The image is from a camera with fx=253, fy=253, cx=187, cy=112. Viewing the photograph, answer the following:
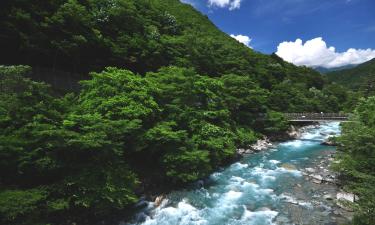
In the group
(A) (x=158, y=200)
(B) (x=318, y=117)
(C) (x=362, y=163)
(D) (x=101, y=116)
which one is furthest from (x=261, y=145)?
(D) (x=101, y=116)

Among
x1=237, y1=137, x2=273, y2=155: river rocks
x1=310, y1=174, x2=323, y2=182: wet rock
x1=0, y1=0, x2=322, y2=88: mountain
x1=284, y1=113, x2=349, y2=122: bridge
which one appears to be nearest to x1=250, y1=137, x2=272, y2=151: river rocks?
x1=237, y1=137, x2=273, y2=155: river rocks

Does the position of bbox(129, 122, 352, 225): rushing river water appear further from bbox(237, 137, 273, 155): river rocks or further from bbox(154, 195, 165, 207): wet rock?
bbox(237, 137, 273, 155): river rocks

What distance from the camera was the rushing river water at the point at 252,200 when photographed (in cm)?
1338

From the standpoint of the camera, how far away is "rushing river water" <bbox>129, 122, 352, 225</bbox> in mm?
13383

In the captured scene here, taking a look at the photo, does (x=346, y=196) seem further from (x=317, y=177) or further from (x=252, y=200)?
(x=252, y=200)

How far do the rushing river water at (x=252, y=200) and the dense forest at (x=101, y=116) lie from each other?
1395mm

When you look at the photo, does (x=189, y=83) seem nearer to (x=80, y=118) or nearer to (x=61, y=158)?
(x=80, y=118)

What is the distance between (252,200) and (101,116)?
10460 millimetres

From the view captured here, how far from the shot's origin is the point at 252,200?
15750 millimetres

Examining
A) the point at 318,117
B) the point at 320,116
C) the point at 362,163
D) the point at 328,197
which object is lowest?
the point at 328,197

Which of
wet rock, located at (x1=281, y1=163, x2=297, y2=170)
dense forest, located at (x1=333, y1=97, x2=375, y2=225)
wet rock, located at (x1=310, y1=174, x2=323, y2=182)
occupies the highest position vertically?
dense forest, located at (x1=333, y1=97, x2=375, y2=225)

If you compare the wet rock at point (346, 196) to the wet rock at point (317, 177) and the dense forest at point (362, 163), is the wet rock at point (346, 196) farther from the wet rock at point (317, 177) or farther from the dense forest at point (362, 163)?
the wet rock at point (317, 177)

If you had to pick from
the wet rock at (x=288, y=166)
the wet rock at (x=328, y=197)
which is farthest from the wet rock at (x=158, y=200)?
the wet rock at (x=288, y=166)

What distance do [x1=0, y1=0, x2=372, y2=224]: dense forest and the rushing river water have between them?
1395mm
